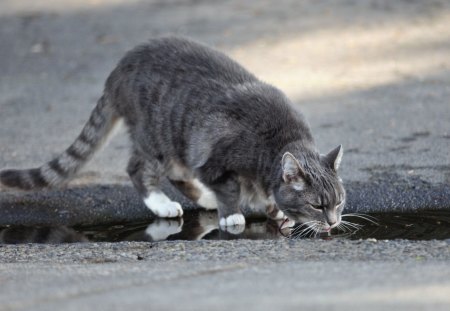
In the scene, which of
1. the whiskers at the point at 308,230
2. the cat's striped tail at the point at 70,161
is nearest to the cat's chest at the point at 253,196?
the whiskers at the point at 308,230

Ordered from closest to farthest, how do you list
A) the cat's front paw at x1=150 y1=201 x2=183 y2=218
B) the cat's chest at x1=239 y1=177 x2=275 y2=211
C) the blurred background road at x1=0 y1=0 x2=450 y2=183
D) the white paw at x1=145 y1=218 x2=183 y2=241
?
1. the white paw at x1=145 y1=218 x2=183 y2=241
2. the cat's chest at x1=239 y1=177 x2=275 y2=211
3. the cat's front paw at x1=150 y1=201 x2=183 y2=218
4. the blurred background road at x1=0 y1=0 x2=450 y2=183

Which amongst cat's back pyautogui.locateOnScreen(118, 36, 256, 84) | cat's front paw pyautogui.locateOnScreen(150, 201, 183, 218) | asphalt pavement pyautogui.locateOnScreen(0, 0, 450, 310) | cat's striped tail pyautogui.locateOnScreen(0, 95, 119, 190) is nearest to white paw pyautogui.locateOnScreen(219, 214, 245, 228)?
cat's front paw pyautogui.locateOnScreen(150, 201, 183, 218)

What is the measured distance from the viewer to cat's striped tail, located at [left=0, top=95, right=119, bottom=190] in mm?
7441

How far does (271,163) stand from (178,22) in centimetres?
550

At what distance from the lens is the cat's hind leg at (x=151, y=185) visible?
23.7ft

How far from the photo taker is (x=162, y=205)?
724 centimetres

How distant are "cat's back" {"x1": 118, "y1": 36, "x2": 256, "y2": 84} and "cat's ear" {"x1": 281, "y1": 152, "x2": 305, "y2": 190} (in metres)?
1.01

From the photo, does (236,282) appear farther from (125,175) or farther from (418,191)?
(125,175)

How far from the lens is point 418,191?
7.10 meters

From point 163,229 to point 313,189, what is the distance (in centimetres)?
116

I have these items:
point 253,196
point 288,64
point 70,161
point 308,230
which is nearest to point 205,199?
point 253,196

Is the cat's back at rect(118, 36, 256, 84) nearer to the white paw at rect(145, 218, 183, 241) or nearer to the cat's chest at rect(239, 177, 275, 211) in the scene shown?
the cat's chest at rect(239, 177, 275, 211)

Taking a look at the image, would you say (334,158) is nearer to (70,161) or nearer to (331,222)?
(331,222)

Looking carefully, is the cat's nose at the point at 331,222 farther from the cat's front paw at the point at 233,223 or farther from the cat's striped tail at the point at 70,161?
the cat's striped tail at the point at 70,161
